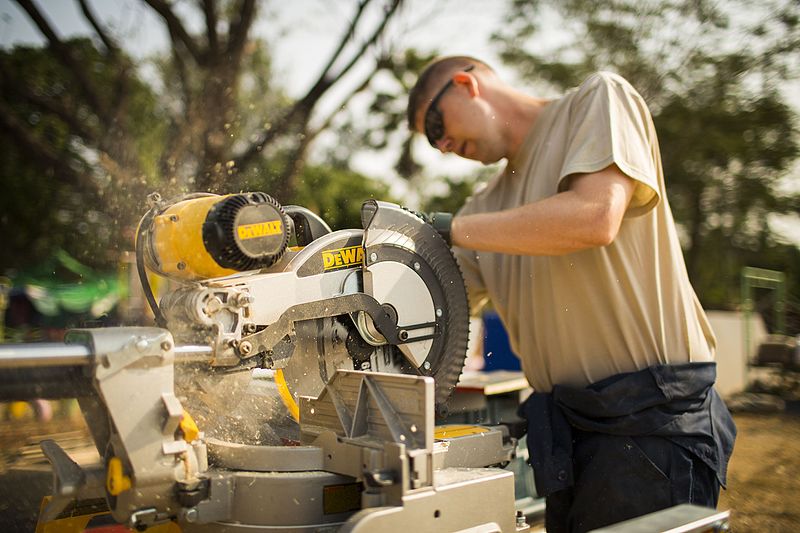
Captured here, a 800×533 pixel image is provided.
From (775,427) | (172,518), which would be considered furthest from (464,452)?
(775,427)

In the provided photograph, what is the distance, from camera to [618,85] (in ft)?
7.29

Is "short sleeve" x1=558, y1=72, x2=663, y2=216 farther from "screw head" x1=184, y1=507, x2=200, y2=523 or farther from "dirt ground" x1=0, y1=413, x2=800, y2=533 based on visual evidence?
"dirt ground" x1=0, y1=413, x2=800, y2=533

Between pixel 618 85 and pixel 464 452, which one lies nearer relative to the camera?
pixel 464 452

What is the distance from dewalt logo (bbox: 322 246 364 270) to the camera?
1.78 metres

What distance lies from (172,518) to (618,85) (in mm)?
1736

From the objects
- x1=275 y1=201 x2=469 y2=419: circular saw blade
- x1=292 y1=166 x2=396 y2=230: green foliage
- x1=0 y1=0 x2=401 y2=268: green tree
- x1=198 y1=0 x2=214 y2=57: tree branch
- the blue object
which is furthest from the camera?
x1=292 y1=166 x2=396 y2=230: green foliage

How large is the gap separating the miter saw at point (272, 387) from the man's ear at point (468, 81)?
29.4 inches

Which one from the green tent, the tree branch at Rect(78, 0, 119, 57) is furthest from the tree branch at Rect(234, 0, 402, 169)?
the green tent

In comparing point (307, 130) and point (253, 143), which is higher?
point (307, 130)

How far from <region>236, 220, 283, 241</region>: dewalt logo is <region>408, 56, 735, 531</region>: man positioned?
2.09 ft

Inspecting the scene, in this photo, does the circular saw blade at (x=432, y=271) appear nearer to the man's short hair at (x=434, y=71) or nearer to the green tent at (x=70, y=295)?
the man's short hair at (x=434, y=71)

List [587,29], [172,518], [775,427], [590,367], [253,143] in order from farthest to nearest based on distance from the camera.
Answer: [587,29]
[775,427]
[253,143]
[590,367]
[172,518]

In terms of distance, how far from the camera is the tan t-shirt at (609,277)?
Answer: 7.02ft

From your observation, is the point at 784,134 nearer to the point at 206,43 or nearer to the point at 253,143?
the point at 206,43
